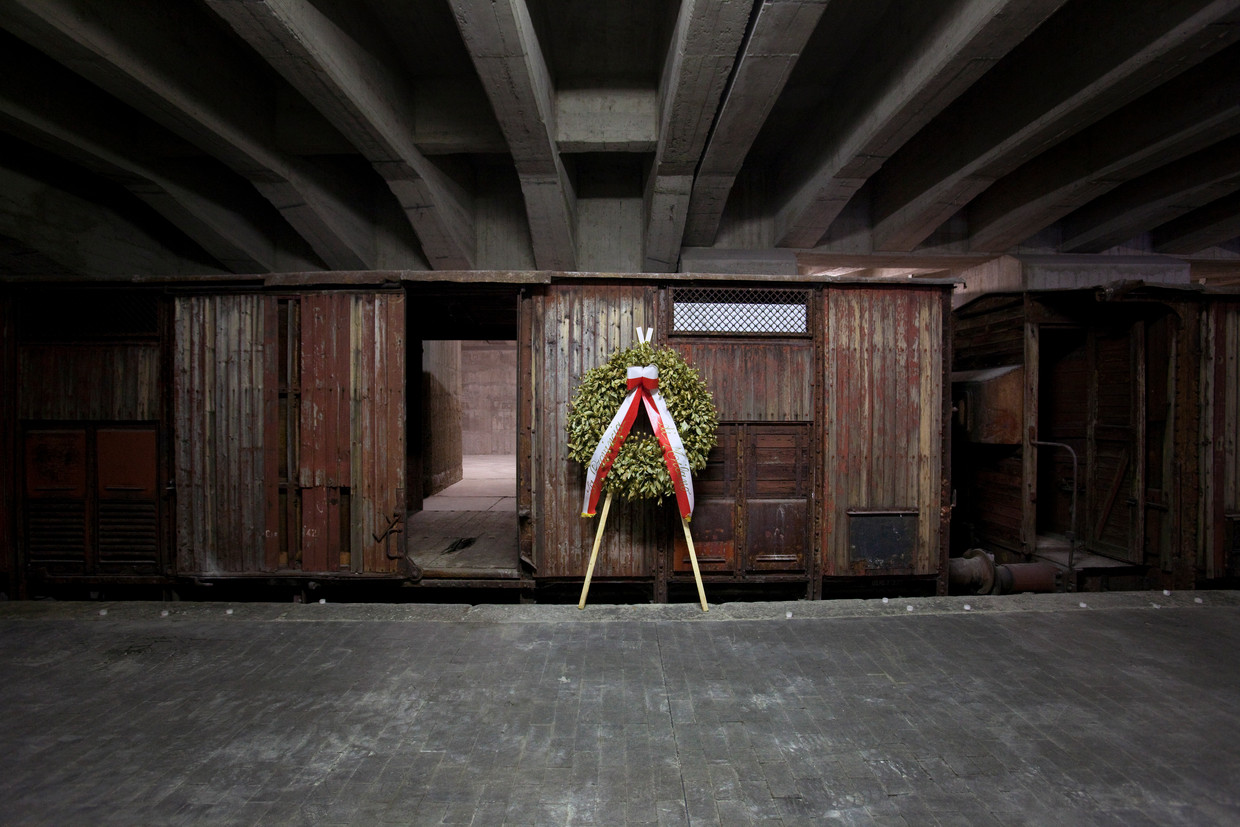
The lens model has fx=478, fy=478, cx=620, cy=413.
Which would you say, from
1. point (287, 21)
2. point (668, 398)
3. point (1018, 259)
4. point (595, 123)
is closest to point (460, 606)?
point (668, 398)

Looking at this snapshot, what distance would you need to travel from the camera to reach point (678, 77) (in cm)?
451

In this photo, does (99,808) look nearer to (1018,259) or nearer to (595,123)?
(595,123)

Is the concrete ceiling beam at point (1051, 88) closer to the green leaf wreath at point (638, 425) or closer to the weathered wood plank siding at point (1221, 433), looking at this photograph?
the weathered wood plank siding at point (1221, 433)

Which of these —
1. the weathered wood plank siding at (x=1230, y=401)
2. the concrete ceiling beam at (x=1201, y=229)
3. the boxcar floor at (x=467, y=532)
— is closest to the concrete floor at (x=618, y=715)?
the boxcar floor at (x=467, y=532)

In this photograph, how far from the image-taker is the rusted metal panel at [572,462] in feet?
17.4

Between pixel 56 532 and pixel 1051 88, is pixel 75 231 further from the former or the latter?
pixel 1051 88

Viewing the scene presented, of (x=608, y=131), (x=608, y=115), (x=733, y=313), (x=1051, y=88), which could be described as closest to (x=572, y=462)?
(x=733, y=313)

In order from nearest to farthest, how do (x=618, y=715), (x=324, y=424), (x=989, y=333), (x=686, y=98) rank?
(x=618, y=715)
(x=686, y=98)
(x=324, y=424)
(x=989, y=333)

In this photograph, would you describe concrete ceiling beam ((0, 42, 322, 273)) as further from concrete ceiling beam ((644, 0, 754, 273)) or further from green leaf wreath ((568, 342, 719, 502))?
green leaf wreath ((568, 342, 719, 502))

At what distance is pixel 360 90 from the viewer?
16.4ft

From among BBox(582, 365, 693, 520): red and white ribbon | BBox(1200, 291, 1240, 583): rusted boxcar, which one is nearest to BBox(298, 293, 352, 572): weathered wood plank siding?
BBox(582, 365, 693, 520): red and white ribbon

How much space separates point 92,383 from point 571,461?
542cm

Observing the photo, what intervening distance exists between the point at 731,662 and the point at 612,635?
3.53ft

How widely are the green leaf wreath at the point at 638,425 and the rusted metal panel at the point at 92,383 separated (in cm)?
482
